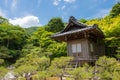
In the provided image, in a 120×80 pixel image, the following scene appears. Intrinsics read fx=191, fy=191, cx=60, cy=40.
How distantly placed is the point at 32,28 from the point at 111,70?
4828cm

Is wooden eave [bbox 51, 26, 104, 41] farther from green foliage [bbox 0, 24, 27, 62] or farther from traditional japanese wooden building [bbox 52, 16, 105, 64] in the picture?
green foliage [bbox 0, 24, 27, 62]

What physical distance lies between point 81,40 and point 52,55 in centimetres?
637

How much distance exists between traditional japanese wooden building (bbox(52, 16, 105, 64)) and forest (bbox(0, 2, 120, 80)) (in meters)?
0.92

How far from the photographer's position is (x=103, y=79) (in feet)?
27.5

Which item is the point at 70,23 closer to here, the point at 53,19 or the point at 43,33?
the point at 43,33

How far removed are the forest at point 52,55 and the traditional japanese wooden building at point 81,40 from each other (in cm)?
92

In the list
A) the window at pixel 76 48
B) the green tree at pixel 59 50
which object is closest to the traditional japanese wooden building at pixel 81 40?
the window at pixel 76 48

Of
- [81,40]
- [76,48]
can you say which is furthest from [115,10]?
[76,48]

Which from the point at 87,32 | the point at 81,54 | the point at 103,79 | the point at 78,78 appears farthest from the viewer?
the point at 81,54

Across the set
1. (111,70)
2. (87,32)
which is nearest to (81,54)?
(87,32)

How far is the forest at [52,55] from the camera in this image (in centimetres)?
761

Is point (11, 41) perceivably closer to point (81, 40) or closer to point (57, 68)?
point (81, 40)

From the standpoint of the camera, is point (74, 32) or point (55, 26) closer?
point (74, 32)

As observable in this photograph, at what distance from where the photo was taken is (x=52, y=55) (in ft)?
67.1
